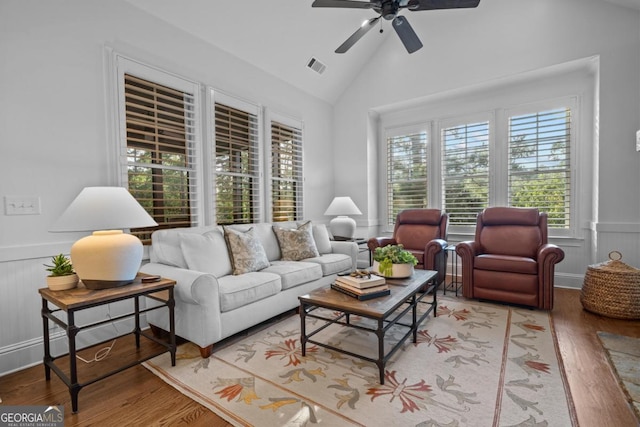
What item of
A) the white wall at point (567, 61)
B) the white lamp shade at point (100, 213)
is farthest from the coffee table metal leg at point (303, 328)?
the white wall at point (567, 61)

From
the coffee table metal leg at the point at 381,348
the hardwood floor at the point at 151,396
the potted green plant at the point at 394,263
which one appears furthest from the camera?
the potted green plant at the point at 394,263

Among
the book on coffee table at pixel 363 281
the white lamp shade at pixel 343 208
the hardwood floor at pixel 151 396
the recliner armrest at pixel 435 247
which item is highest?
the white lamp shade at pixel 343 208

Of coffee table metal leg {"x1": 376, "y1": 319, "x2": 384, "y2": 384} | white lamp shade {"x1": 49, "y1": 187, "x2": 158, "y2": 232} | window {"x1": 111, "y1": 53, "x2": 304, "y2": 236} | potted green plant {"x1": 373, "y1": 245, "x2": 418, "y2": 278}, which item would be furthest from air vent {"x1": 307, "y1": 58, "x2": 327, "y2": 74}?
coffee table metal leg {"x1": 376, "y1": 319, "x2": 384, "y2": 384}

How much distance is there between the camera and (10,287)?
85.5 inches

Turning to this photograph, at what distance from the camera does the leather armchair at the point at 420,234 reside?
3979 mm

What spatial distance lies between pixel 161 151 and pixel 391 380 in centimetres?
291

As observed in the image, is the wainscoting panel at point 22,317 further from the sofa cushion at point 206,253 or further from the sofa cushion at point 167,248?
the sofa cushion at point 206,253

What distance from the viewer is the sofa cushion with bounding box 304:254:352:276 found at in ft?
11.5

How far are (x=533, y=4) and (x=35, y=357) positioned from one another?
6464 millimetres

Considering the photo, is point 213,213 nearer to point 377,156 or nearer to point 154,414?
point 154,414

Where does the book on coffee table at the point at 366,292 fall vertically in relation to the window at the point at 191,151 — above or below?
below

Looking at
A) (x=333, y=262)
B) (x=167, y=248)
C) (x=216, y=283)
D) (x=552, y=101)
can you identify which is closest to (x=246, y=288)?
(x=216, y=283)

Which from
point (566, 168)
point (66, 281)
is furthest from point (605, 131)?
point (66, 281)

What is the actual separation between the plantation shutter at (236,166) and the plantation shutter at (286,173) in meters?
0.36
